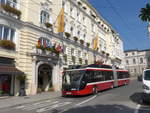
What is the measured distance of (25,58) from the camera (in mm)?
18234

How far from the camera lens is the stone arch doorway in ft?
71.8

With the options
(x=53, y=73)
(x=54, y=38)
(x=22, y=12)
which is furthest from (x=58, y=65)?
(x=22, y=12)

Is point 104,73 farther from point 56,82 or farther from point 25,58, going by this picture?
point 25,58

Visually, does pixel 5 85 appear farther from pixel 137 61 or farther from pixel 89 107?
pixel 137 61

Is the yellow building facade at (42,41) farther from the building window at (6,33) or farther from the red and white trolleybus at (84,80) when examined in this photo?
the red and white trolleybus at (84,80)

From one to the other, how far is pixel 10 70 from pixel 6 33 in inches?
154

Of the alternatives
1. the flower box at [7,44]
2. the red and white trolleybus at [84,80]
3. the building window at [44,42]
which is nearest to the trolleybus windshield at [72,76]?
the red and white trolleybus at [84,80]

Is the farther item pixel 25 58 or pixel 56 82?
pixel 56 82

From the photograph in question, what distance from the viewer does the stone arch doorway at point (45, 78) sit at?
21891mm

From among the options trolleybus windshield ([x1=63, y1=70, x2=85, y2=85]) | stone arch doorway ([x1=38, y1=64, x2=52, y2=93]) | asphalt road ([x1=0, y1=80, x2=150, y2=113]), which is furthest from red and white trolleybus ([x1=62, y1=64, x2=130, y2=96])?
stone arch doorway ([x1=38, y1=64, x2=52, y2=93])

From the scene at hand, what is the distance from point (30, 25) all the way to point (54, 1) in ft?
23.8

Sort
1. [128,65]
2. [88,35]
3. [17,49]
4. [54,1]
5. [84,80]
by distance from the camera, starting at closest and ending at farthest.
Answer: [84,80] → [17,49] → [54,1] → [88,35] → [128,65]

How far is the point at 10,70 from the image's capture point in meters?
15.9

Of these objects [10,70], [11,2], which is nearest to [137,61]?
[11,2]
